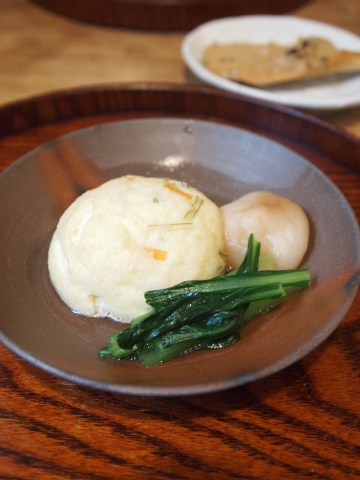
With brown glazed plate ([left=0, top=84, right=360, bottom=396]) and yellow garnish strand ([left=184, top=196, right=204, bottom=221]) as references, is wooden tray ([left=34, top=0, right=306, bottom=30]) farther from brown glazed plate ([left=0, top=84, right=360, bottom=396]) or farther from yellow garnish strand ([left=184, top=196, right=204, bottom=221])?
yellow garnish strand ([left=184, top=196, right=204, bottom=221])

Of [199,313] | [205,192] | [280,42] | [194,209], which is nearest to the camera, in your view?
[199,313]

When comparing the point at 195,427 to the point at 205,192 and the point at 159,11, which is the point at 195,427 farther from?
the point at 159,11

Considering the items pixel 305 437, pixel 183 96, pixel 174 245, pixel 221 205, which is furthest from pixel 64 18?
pixel 305 437

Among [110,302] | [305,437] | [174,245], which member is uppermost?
[174,245]

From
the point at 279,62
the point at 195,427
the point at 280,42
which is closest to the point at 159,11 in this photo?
the point at 280,42

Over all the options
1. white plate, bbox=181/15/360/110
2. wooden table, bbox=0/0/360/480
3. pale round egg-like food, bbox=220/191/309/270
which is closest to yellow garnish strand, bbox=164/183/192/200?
pale round egg-like food, bbox=220/191/309/270

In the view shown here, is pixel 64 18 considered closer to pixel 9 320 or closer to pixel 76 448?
pixel 9 320

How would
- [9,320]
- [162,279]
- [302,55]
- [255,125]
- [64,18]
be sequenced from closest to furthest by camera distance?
1. [9,320]
2. [162,279]
3. [255,125]
4. [302,55]
5. [64,18]
